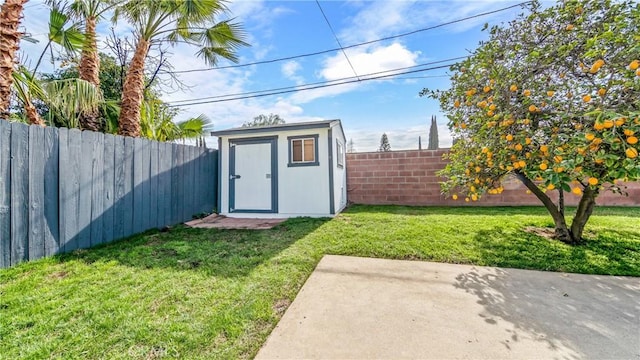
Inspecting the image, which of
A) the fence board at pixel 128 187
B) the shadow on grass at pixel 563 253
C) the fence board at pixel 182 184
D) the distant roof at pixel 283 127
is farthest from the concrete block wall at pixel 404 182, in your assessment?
the fence board at pixel 128 187

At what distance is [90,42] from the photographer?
421 cm

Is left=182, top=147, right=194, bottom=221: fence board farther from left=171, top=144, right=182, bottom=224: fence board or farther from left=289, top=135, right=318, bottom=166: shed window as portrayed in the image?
left=289, top=135, right=318, bottom=166: shed window

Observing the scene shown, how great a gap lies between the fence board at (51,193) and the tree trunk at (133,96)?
1.67m

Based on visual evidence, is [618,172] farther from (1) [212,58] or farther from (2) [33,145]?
(1) [212,58]

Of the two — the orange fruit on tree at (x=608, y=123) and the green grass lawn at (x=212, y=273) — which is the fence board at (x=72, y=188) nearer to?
the green grass lawn at (x=212, y=273)

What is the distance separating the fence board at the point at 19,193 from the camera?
2854 mm

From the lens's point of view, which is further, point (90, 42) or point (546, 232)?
point (90, 42)

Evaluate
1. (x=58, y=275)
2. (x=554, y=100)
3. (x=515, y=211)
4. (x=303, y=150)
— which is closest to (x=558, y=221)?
(x=554, y=100)

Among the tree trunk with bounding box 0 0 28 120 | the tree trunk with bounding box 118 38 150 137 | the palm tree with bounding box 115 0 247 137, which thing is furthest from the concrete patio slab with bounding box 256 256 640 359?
the palm tree with bounding box 115 0 247 137

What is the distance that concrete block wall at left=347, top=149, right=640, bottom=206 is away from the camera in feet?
22.7

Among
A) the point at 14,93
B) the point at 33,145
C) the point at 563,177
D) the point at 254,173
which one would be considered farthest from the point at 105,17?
the point at 563,177

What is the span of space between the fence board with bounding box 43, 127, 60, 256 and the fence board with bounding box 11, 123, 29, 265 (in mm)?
181

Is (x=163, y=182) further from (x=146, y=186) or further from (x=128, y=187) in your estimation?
(x=128, y=187)

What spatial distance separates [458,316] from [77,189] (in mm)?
4758
